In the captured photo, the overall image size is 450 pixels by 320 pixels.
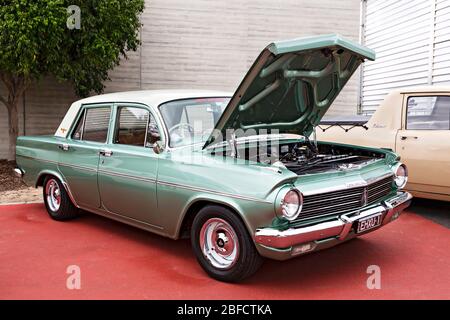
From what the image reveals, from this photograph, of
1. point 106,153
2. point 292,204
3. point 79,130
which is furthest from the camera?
point 79,130

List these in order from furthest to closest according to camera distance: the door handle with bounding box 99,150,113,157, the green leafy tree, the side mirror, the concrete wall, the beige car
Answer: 1. the concrete wall
2. the green leafy tree
3. the beige car
4. the door handle with bounding box 99,150,113,157
5. the side mirror

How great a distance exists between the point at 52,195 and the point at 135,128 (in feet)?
6.41

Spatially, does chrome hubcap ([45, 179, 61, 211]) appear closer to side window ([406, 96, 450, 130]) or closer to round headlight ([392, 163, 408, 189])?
round headlight ([392, 163, 408, 189])

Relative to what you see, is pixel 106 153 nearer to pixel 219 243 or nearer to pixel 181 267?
pixel 181 267

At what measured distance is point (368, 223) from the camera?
367 centimetres

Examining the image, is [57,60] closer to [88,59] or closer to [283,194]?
[88,59]

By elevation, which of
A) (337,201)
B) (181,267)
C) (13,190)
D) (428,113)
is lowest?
(181,267)

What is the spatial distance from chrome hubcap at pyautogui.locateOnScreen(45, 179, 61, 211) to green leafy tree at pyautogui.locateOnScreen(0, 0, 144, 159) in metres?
2.57

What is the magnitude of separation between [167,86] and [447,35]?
629 centimetres

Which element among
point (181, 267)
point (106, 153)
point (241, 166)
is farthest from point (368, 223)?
point (106, 153)

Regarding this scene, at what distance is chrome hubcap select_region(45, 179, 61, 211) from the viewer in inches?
223

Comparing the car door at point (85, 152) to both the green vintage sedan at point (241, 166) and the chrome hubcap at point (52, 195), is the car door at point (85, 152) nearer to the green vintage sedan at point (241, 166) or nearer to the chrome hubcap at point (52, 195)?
the green vintage sedan at point (241, 166)

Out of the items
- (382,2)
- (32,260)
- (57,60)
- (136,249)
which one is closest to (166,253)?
(136,249)

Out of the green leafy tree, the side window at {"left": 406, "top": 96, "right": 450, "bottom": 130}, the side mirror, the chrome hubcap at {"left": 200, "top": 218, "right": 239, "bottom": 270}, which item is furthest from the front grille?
the green leafy tree
